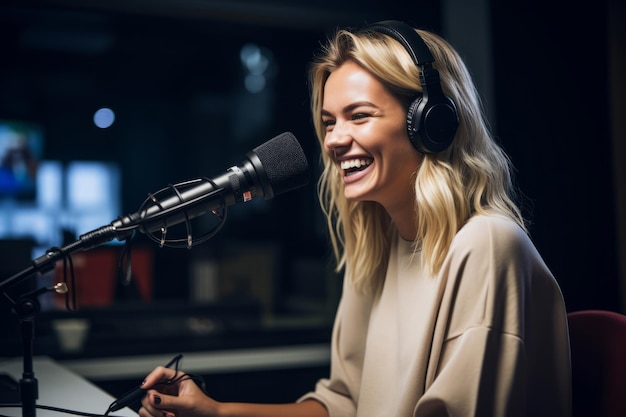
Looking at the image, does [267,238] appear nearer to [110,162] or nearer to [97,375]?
[110,162]

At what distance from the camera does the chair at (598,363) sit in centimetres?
106

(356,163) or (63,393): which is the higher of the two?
(356,163)

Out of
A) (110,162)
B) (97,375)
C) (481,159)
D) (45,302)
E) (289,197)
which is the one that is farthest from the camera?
(110,162)

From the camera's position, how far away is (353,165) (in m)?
1.28

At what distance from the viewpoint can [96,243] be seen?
3.30 ft

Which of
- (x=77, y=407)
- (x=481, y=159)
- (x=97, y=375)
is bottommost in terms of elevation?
(x=97, y=375)

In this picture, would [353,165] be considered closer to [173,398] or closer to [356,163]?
[356,163]

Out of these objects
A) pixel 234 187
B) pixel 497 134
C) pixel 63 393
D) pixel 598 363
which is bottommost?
pixel 63 393

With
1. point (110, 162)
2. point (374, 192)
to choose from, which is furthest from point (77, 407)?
point (110, 162)

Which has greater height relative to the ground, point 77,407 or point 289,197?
point 289,197

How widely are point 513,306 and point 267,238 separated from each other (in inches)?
158

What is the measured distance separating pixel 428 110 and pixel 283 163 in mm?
269

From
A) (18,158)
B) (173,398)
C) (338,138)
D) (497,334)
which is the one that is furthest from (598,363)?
(18,158)

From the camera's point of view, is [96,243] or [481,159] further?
[481,159]
